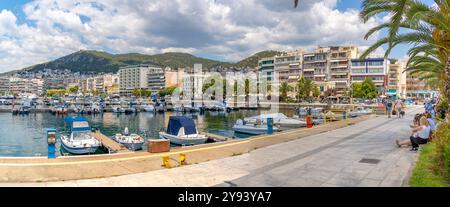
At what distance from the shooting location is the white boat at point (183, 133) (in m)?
27.5

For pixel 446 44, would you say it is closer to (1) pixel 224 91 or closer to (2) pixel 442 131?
(2) pixel 442 131

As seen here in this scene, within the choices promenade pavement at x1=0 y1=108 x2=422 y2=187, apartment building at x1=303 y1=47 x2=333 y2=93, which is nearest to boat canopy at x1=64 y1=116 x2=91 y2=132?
promenade pavement at x1=0 y1=108 x2=422 y2=187

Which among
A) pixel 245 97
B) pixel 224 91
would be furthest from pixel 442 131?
pixel 224 91

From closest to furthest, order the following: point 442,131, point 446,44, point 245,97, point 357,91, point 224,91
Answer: point 442,131 → point 446,44 → point 357,91 → point 245,97 → point 224,91

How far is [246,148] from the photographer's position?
14289 mm

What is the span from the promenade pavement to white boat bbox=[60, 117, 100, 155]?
15682mm

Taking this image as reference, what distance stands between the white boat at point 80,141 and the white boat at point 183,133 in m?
6.33

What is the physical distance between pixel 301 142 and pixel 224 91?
4537 inches

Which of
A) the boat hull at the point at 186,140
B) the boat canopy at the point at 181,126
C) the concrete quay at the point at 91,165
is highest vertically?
the concrete quay at the point at 91,165

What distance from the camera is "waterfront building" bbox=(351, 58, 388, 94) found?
343 feet

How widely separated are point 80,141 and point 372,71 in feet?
337

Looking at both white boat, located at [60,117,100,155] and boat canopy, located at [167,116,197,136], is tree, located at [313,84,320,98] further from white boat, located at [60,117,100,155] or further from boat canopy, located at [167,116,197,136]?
white boat, located at [60,117,100,155]

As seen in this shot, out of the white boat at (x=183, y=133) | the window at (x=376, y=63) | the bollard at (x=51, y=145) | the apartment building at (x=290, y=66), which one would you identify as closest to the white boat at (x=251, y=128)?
the white boat at (x=183, y=133)

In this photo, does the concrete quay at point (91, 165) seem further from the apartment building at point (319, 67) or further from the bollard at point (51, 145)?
the apartment building at point (319, 67)
